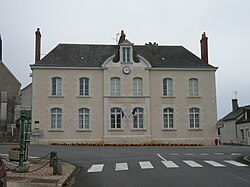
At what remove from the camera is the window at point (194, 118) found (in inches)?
1320

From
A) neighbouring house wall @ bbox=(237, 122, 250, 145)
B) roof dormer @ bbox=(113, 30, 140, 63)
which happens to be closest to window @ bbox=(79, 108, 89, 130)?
roof dormer @ bbox=(113, 30, 140, 63)

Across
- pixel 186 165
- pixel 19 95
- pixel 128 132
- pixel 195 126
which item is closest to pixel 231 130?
pixel 195 126

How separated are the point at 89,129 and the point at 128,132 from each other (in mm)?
3268

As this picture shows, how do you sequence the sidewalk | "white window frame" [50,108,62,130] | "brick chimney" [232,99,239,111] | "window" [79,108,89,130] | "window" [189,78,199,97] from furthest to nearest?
"brick chimney" [232,99,239,111] → "window" [189,78,199,97] → "window" [79,108,89,130] → "white window frame" [50,108,62,130] → the sidewalk

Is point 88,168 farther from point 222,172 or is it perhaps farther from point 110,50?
point 110,50

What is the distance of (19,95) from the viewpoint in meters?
42.1

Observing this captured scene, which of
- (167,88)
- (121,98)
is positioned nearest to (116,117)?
(121,98)

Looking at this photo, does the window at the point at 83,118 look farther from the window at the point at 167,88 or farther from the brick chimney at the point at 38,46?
the window at the point at 167,88

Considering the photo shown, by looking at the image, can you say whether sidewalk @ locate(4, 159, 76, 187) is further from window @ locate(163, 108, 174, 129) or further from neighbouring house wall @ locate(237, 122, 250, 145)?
neighbouring house wall @ locate(237, 122, 250, 145)

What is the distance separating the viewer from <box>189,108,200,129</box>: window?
33.5 metres

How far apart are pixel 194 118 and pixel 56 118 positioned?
11806 mm

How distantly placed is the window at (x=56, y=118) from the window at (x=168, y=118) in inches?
348

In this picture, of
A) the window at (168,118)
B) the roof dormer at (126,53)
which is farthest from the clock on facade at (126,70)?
the window at (168,118)

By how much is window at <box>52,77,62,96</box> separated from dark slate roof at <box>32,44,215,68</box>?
1193 mm
